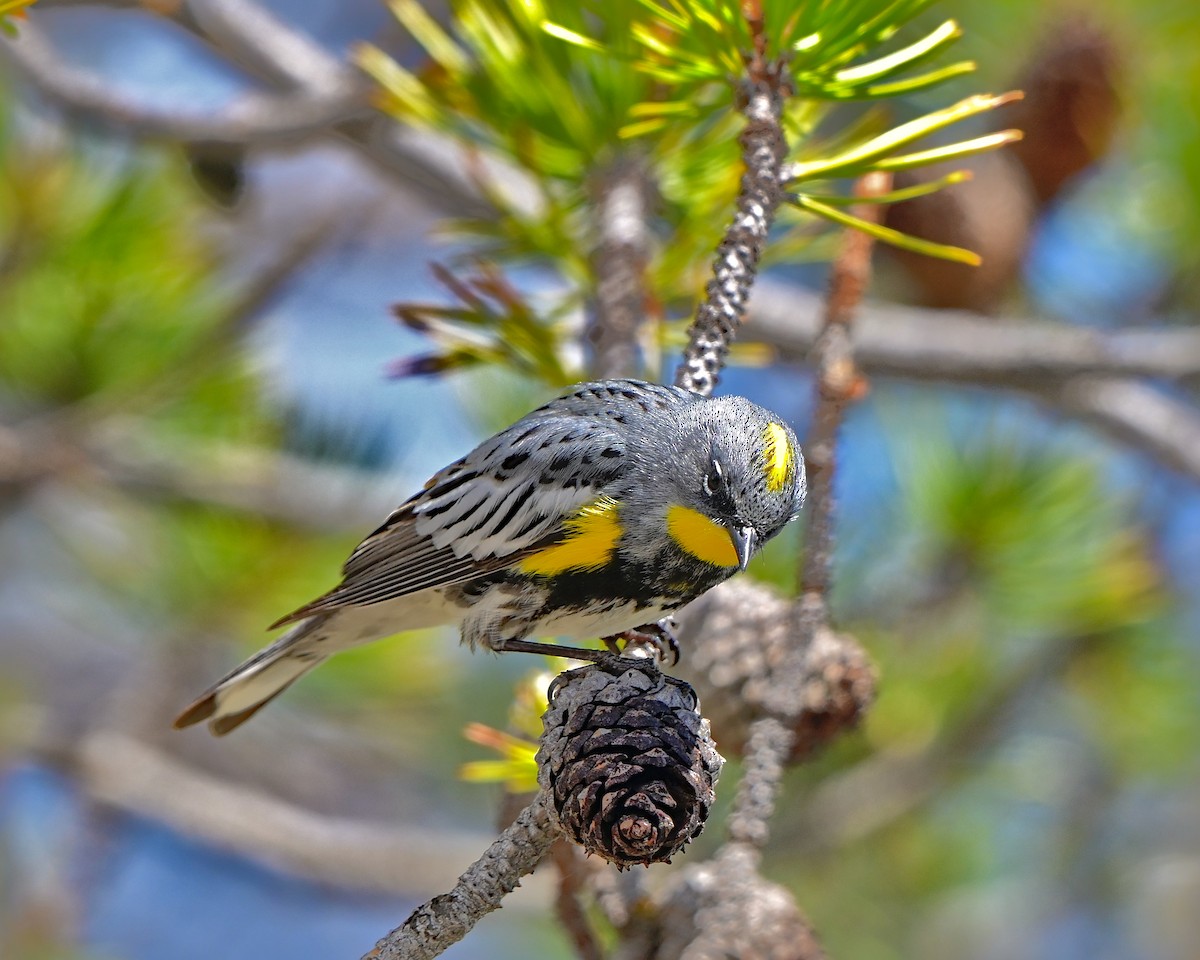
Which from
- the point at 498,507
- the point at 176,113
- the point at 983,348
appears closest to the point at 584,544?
the point at 498,507

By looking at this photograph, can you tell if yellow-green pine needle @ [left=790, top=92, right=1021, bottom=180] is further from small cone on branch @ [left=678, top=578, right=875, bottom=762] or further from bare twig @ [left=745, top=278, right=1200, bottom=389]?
bare twig @ [left=745, top=278, right=1200, bottom=389]

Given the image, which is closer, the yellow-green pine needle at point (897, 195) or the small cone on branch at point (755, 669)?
the yellow-green pine needle at point (897, 195)

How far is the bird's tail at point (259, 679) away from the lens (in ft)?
5.00

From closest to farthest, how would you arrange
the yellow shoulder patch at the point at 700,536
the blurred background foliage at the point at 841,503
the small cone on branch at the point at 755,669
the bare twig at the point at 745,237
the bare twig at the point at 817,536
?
the bare twig at the point at 817,536 → the bare twig at the point at 745,237 → the small cone on branch at the point at 755,669 → the yellow shoulder patch at the point at 700,536 → the blurred background foliage at the point at 841,503

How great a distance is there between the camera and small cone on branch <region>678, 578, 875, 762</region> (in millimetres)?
1238

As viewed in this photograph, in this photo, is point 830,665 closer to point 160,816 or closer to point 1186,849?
point 160,816

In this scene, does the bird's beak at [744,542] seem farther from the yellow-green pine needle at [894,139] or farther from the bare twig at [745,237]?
the yellow-green pine needle at [894,139]

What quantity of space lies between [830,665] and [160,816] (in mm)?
1570

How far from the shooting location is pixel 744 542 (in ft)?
4.29

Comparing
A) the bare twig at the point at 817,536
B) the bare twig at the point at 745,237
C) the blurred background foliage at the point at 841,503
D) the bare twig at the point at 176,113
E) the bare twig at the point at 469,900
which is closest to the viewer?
the bare twig at the point at 469,900

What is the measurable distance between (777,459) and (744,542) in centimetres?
10

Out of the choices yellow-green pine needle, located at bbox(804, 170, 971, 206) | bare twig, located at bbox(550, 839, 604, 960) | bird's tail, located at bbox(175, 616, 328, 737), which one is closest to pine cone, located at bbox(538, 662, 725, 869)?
bare twig, located at bbox(550, 839, 604, 960)

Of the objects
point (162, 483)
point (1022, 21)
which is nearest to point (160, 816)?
point (162, 483)

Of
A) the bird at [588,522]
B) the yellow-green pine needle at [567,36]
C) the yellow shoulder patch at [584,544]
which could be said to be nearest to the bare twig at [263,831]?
the bird at [588,522]
